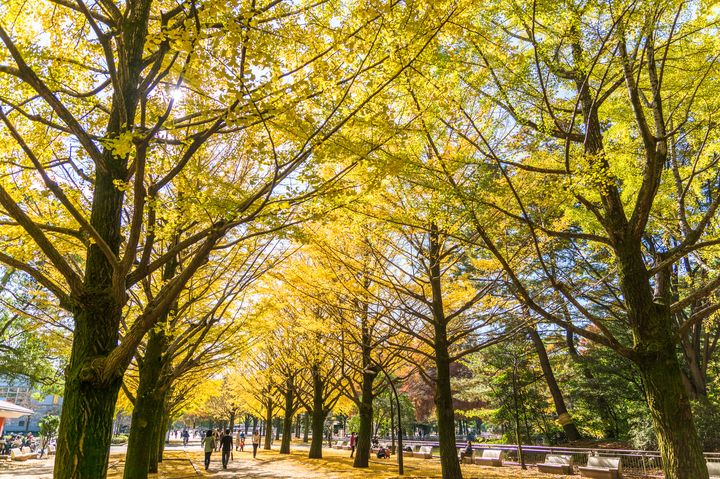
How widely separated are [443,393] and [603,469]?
245 inches

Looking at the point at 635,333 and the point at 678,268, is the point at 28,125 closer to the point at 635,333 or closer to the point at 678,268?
the point at 635,333

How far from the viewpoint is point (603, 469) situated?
37.0 feet

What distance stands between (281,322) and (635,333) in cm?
1075

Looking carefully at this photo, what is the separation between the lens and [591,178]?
5.02m

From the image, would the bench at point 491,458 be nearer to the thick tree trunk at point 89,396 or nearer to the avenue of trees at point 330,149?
the avenue of trees at point 330,149

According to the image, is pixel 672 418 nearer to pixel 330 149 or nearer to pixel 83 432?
pixel 330 149

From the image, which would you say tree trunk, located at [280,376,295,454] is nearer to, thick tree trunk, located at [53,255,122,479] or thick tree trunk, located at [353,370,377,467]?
thick tree trunk, located at [353,370,377,467]

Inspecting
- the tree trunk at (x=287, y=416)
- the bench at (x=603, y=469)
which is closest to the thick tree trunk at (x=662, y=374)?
the bench at (x=603, y=469)

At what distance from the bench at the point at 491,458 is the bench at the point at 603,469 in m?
4.73

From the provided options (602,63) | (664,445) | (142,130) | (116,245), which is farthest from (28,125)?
(664,445)

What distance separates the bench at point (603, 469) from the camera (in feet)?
36.3

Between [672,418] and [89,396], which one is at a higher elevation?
[89,396]

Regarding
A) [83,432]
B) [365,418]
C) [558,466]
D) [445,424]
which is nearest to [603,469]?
[558,466]

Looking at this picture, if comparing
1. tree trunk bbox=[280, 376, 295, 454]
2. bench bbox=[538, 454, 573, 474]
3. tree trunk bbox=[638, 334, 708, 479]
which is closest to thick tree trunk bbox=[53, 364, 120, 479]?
tree trunk bbox=[638, 334, 708, 479]
